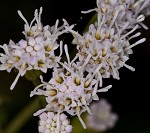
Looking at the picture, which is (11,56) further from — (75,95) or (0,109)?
(0,109)

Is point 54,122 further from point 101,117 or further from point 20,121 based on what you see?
point 101,117

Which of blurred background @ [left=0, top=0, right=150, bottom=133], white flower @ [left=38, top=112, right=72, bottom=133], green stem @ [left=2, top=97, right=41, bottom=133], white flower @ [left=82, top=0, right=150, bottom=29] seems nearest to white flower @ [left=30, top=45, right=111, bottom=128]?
white flower @ [left=38, top=112, right=72, bottom=133]

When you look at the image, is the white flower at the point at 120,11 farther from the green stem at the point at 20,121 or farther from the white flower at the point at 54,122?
the green stem at the point at 20,121

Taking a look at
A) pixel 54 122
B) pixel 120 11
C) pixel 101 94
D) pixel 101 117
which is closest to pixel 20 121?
pixel 101 117

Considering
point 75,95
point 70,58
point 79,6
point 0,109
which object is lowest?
point 75,95

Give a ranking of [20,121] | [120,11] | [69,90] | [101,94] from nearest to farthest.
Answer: [69,90]
[120,11]
[20,121]
[101,94]

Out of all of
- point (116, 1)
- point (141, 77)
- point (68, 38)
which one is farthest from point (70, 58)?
point (141, 77)
